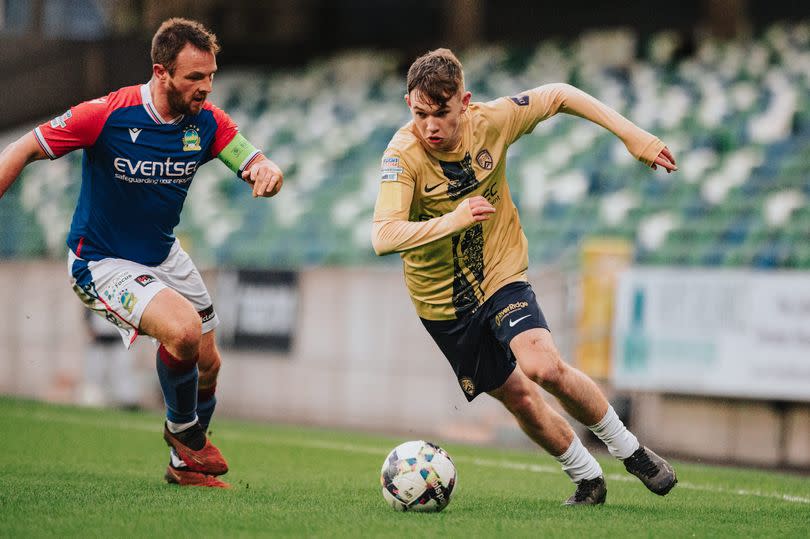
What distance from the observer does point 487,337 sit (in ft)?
19.5

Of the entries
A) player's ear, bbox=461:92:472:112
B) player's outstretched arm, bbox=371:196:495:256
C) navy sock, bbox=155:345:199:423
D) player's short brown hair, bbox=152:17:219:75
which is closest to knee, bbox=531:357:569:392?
player's outstretched arm, bbox=371:196:495:256

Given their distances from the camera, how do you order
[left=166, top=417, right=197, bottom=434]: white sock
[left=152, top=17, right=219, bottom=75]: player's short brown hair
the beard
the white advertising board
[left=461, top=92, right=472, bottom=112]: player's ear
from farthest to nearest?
the white advertising board → [left=166, top=417, right=197, bottom=434]: white sock → the beard → [left=152, top=17, right=219, bottom=75]: player's short brown hair → [left=461, top=92, right=472, bottom=112]: player's ear

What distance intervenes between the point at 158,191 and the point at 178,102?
474 millimetres

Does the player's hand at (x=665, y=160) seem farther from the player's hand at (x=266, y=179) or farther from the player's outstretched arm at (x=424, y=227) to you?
the player's hand at (x=266, y=179)

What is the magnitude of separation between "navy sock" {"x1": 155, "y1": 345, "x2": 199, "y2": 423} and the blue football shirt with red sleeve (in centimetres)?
56

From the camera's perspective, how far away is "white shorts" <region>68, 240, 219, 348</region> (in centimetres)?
616

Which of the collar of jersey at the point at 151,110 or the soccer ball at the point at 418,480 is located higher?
the collar of jersey at the point at 151,110

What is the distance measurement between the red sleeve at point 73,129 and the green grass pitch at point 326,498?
169 cm

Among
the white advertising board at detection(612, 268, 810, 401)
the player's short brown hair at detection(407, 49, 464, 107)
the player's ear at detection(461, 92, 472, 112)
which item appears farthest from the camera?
the white advertising board at detection(612, 268, 810, 401)

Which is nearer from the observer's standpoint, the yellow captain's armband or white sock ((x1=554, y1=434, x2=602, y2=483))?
white sock ((x1=554, y1=434, x2=602, y2=483))

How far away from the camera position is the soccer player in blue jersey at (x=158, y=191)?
6.08m

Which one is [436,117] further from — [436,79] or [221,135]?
[221,135]

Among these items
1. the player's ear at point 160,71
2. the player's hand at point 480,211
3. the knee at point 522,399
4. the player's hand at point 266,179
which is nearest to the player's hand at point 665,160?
the player's hand at point 480,211

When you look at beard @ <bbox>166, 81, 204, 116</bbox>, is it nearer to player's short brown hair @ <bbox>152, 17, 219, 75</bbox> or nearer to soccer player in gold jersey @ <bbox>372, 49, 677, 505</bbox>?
player's short brown hair @ <bbox>152, 17, 219, 75</bbox>
